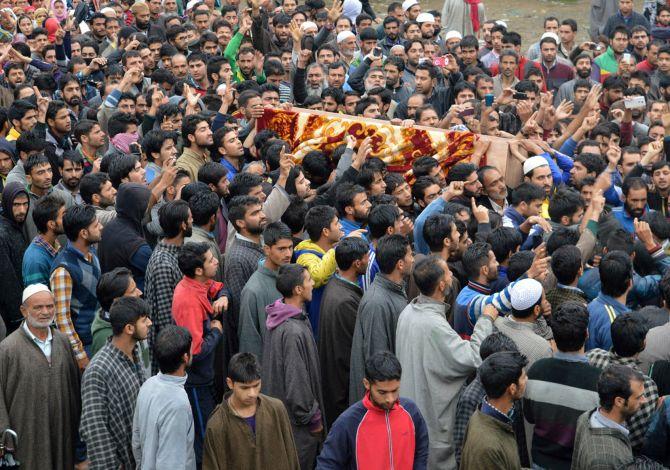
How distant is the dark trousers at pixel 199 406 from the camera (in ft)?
22.0

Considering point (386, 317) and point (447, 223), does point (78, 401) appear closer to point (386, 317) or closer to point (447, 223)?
point (386, 317)

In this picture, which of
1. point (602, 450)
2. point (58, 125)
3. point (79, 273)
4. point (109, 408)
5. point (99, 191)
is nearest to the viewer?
point (602, 450)

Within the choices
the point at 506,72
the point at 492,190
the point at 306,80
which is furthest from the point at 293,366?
the point at 506,72

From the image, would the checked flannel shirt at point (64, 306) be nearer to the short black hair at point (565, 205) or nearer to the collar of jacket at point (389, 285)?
the collar of jacket at point (389, 285)

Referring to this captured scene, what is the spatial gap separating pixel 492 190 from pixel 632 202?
1.15 meters

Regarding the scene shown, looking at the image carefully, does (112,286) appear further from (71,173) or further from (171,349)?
(71,173)

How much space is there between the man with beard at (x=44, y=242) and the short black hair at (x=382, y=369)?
3031 mm

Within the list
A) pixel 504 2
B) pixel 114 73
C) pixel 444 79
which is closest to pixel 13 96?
pixel 114 73

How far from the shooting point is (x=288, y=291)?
21.0 feet

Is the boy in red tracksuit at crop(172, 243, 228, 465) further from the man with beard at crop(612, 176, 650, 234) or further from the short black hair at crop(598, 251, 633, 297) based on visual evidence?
the man with beard at crop(612, 176, 650, 234)

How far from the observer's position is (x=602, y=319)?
6.31 meters

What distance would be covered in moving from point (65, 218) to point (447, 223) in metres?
2.66

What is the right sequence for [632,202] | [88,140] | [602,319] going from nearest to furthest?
[602,319] < [632,202] < [88,140]

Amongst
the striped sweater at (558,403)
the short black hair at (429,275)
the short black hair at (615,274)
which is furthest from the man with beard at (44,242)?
the short black hair at (615,274)
